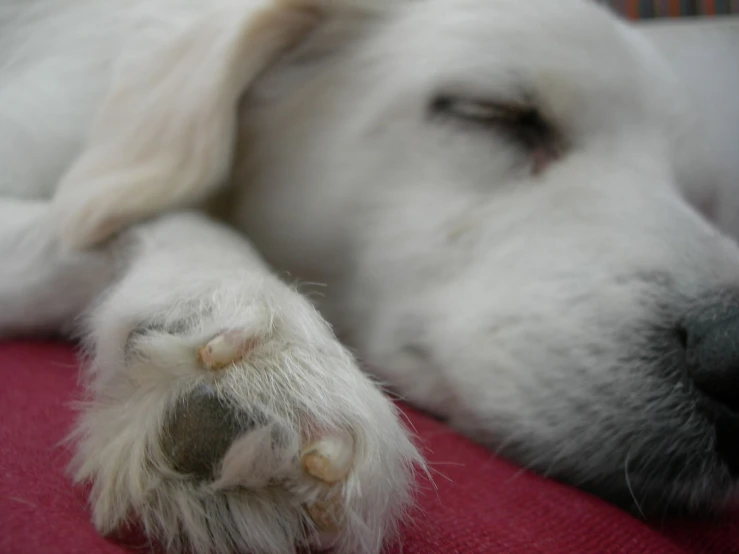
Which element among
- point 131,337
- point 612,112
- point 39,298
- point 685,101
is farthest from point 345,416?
point 685,101

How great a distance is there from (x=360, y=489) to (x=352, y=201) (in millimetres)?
530

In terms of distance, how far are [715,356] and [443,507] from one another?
277 millimetres

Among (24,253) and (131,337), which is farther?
(24,253)

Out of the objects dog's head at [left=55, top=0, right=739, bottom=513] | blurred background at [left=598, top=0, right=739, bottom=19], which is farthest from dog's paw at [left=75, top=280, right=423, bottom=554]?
blurred background at [left=598, top=0, right=739, bottom=19]

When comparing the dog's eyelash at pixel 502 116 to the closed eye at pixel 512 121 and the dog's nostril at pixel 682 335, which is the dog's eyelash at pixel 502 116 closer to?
the closed eye at pixel 512 121

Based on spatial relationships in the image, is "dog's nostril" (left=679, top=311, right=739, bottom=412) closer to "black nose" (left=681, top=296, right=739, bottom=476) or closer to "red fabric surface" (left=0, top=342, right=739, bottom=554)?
"black nose" (left=681, top=296, right=739, bottom=476)

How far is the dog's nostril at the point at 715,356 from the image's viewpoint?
0.60m

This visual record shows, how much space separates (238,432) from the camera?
0.46m

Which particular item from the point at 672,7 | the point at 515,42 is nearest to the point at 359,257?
the point at 515,42

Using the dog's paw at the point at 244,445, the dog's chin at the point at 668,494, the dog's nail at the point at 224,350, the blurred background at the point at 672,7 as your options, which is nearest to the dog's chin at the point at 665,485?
the dog's chin at the point at 668,494

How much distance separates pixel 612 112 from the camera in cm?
91

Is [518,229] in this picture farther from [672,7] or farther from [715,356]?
[672,7]

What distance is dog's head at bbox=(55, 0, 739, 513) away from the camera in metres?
0.65

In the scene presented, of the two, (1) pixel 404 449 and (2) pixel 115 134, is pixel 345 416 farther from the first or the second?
(2) pixel 115 134
